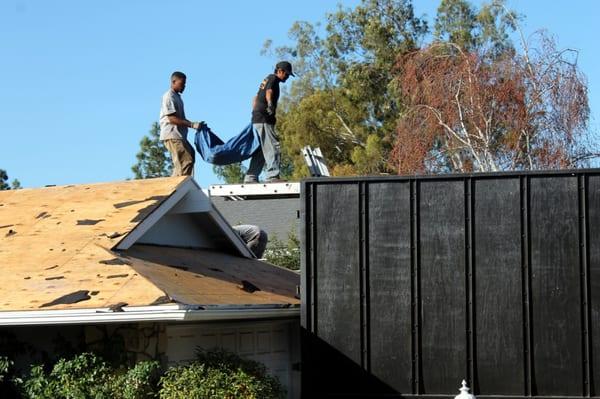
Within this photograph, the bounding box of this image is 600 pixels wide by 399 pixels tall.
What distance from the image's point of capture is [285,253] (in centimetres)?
2772

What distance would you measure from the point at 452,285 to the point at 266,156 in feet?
16.2

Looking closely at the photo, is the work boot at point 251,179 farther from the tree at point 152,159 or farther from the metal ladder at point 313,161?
the tree at point 152,159

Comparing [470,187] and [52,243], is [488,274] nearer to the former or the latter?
→ [470,187]

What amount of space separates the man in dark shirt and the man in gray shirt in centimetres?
101

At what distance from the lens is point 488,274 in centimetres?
1301

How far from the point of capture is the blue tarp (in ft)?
56.2

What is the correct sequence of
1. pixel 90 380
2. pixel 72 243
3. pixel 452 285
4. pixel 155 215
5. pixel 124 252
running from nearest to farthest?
pixel 90 380, pixel 452 285, pixel 124 252, pixel 72 243, pixel 155 215

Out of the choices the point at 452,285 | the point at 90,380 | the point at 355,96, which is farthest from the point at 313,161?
the point at 355,96

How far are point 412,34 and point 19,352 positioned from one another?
34560 millimetres

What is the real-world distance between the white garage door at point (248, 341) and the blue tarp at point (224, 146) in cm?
319

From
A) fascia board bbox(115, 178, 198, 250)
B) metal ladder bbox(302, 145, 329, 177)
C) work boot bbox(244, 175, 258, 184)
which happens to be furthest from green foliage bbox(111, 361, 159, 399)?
work boot bbox(244, 175, 258, 184)

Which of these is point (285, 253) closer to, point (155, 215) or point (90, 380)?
point (155, 215)

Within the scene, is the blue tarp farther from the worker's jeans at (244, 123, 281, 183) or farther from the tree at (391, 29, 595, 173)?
the tree at (391, 29, 595, 173)

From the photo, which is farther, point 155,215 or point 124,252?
point 155,215
